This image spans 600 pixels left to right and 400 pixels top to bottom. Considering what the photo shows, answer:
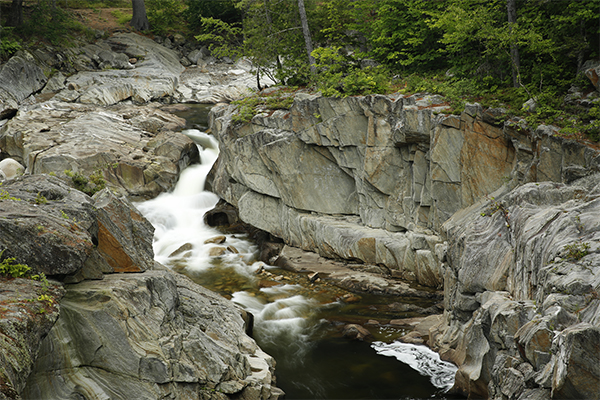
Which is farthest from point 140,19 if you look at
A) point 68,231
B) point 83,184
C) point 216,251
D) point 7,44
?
point 68,231

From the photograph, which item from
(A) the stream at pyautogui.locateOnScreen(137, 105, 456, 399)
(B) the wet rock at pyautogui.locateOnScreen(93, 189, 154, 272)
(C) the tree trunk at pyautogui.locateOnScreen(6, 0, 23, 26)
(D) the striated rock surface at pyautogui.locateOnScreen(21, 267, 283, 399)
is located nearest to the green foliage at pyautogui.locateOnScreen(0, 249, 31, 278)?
(D) the striated rock surface at pyautogui.locateOnScreen(21, 267, 283, 399)

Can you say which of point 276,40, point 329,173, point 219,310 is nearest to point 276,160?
point 329,173

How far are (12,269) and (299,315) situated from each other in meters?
10.3

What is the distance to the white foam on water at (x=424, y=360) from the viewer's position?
442 inches

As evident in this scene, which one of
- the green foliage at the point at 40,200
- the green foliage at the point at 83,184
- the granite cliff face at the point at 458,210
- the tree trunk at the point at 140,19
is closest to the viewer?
the granite cliff face at the point at 458,210

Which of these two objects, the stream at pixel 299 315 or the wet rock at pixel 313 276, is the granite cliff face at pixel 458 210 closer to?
the stream at pixel 299 315

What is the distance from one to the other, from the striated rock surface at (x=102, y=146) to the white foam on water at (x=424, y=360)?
16558mm

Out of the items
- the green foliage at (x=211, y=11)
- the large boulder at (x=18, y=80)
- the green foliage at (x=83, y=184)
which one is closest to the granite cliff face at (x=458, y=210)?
the green foliage at (x=83, y=184)

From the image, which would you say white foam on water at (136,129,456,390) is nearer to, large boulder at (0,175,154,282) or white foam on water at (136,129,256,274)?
white foam on water at (136,129,256,274)

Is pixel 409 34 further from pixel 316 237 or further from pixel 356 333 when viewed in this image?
pixel 356 333

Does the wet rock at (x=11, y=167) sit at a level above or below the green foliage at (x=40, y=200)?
below

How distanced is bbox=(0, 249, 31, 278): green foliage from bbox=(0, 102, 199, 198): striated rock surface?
16.6 m

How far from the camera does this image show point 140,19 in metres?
41.0

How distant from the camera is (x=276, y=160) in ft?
67.2
